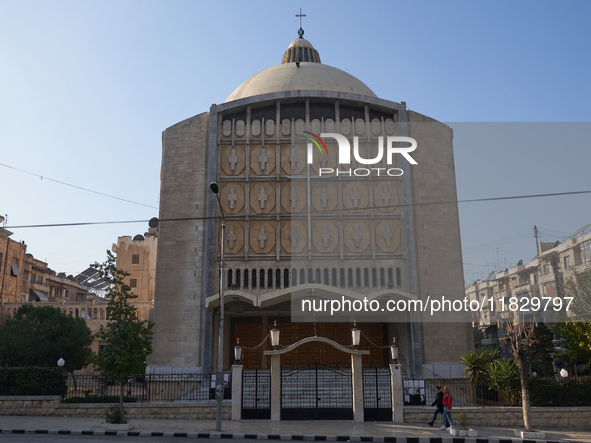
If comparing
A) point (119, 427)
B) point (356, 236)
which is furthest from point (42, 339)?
point (356, 236)

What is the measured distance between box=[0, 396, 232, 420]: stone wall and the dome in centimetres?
2393

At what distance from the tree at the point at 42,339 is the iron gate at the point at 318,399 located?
1248 cm

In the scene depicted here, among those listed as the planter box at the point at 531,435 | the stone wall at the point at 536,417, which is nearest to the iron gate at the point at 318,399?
the stone wall at the point at 536,417

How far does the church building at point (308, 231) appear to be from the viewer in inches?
1190

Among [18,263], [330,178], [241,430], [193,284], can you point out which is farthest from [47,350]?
[18,263]

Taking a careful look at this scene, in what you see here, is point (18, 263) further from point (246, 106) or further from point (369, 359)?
point (369, 359)

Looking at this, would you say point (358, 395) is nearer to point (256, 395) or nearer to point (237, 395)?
point (256, 395)

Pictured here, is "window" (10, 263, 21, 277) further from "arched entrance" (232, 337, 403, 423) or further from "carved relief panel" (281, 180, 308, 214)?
"arched entrance" (232, 337, 403, 423)

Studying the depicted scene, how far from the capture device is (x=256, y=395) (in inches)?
795

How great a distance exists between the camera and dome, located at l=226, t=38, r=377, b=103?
3806cm

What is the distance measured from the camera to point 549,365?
24922 mm

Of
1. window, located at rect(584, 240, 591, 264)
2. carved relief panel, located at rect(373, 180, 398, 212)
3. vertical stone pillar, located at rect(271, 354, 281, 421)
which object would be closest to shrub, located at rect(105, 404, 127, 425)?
vertical stone pillar, located at rect(271, 354, 281, 421)

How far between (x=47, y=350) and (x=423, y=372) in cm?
2168

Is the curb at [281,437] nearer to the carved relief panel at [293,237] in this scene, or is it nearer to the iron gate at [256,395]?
the iron gate at [256,395]
